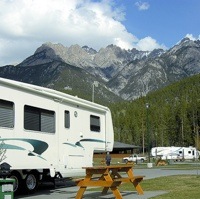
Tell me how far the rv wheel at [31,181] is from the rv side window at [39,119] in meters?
1.70

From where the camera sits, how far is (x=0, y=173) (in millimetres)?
12070

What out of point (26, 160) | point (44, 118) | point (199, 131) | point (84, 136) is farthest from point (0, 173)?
point (199, 131)

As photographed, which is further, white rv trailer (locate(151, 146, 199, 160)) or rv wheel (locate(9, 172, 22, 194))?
white rv trailer (locate(151, 146, 199, 160))

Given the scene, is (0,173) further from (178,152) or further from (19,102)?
(178,152)

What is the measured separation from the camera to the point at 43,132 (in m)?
15.9

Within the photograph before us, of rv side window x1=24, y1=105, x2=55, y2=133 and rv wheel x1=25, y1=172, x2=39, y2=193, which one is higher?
rv side window x1=24, y1=105, x2=55, y2=133

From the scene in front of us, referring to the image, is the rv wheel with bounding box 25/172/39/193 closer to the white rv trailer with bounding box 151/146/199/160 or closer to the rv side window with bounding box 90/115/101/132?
the rv side window with bounding box 90/115/101/132

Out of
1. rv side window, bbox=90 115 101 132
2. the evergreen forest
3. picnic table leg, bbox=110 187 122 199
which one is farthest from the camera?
the evergreen forest

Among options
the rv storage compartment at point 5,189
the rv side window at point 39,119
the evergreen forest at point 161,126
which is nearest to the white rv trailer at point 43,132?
the rv side window at point 39,119

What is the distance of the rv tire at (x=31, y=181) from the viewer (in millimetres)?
15547

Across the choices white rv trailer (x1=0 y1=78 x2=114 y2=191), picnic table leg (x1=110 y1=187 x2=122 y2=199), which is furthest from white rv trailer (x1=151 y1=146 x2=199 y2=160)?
picnic table leg (x1=110 y1=187 x2=122 y2=199)

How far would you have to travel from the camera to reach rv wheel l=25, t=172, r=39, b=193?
15.6 meters

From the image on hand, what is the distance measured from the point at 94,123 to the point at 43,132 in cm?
431

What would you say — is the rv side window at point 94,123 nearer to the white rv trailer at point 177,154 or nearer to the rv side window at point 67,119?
the rv side window at point 67,119
